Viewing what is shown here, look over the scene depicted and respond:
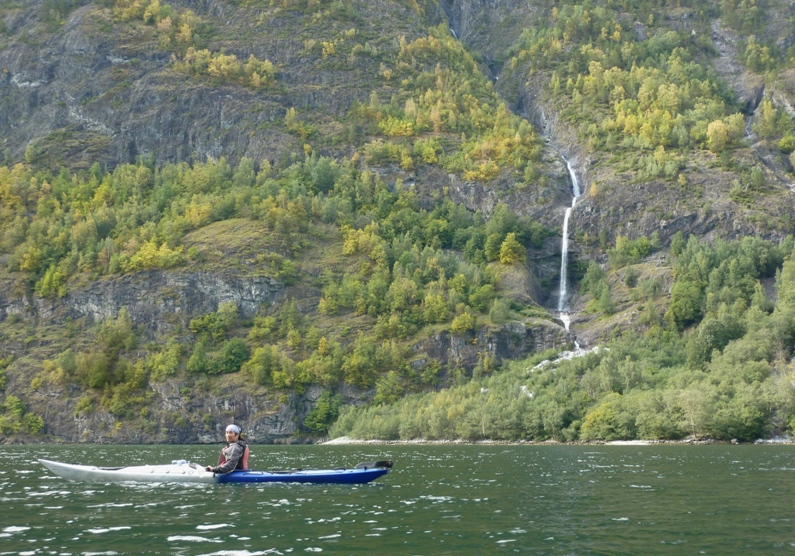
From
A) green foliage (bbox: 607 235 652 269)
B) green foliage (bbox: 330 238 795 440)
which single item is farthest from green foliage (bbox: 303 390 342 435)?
green foliage (bbox: 607 235 652 269)

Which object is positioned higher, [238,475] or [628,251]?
[628,251]

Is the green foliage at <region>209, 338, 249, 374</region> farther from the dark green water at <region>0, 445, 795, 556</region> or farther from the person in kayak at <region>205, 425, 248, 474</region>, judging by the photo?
the person in kayak at <region>205, 425, 248, 474</region>

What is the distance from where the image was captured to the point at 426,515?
32.8 meters

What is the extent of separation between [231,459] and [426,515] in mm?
18251

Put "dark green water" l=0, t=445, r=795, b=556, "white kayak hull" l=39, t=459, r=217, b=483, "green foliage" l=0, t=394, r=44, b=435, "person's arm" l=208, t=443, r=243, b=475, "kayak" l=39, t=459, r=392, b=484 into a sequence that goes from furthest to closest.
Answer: "green foliage" l=0, t=394, r=44, b=435
"white kayak hull" l=39, t=459, r=217, b=483
"kayak" l=39, t=459, r=392, b=484
"person's arm" l=208, t=443, r=243, b=475
"dark green water" l=0, t=445, r=795, b=556

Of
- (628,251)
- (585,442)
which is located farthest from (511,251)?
(585,442)

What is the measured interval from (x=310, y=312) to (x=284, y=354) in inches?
676

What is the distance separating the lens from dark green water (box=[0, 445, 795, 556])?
83.1ft

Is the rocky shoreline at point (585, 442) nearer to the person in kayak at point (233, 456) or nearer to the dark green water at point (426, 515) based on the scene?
the dark green water at point (426, 515)

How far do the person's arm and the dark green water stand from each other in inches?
41.6

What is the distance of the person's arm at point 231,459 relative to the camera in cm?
4712

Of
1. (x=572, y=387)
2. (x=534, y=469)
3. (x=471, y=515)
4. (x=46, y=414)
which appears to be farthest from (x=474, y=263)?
(x=471, y=515)

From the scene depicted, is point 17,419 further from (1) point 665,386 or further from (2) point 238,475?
(2) point 238,475

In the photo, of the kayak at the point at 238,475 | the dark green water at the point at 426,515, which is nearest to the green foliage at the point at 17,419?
the dark green water at the point at 426,515
